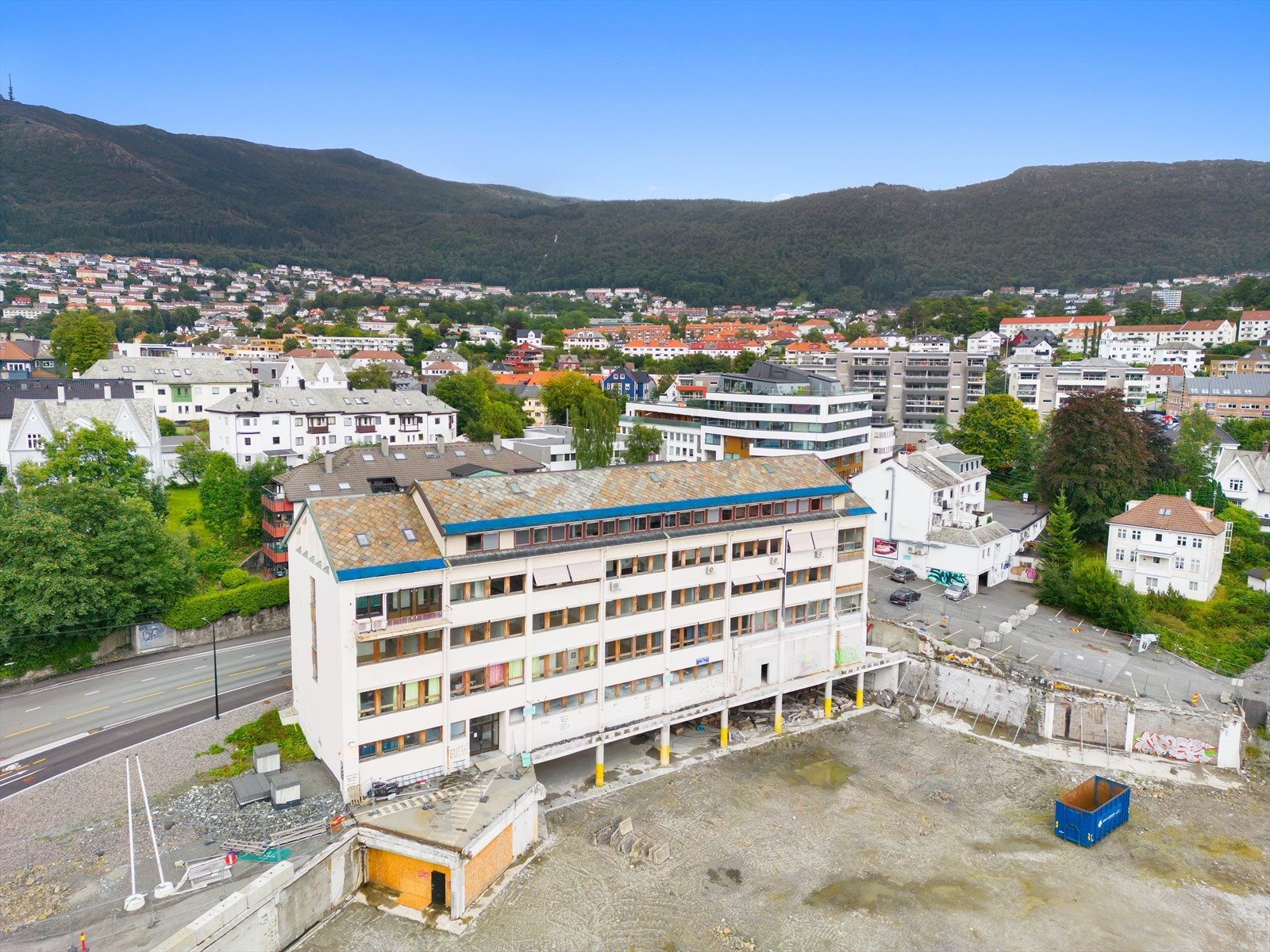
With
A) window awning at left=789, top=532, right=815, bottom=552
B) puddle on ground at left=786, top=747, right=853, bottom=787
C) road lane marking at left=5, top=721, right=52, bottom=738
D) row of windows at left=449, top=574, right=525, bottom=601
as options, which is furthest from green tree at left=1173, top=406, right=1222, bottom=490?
road lane marking at left=5, top=721, right=52, bottom=738

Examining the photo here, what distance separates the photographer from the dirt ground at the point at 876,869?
Result: 81.5 ft

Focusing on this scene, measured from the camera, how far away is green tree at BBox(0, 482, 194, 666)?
37812 millimetres

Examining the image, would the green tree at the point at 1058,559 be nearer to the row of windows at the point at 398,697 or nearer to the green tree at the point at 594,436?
the green tree at the point at 594,436

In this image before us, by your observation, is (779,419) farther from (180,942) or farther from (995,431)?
(180,942)

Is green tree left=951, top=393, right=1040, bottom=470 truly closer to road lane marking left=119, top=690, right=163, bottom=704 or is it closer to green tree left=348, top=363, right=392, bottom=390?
green tree left=348, top=363, right=392, bottom=390

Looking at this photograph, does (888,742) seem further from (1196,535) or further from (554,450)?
(554,450)

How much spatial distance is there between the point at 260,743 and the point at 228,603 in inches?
622

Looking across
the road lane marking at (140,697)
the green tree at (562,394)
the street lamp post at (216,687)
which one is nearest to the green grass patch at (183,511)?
the street lamp post at (216,687)

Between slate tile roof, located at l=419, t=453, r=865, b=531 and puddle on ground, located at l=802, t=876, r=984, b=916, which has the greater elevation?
slate tile roof, located at l=419, t=453, r=865, b=531

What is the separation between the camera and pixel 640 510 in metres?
32.9

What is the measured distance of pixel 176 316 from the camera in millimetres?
197625

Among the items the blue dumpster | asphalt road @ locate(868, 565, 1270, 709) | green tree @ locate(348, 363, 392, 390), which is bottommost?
the blue dumpster

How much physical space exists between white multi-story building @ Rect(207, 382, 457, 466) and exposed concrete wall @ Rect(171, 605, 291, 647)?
1032 inches

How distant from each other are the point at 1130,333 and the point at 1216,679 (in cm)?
12143
